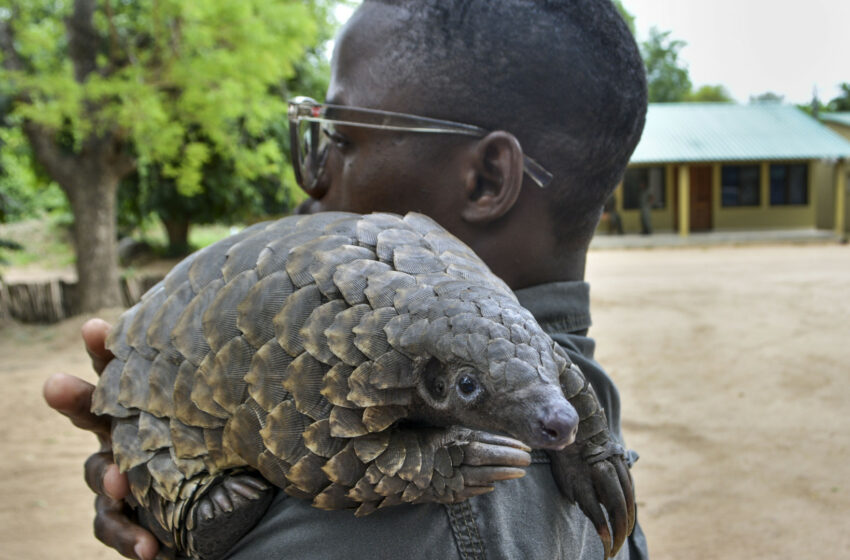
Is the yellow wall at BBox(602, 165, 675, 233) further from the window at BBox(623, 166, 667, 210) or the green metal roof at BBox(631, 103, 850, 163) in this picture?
the green metal roof at BBox(631, 103, 850, 163)

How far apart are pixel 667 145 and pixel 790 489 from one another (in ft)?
65.1

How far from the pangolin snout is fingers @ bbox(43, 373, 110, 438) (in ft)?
3.14

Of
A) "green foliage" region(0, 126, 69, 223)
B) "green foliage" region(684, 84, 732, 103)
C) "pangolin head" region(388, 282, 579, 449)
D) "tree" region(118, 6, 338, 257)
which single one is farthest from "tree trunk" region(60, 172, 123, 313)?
"green foliage" region(684, 84, 732, 103)

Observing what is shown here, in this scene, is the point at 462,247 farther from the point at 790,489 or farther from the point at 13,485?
the point at 13,485

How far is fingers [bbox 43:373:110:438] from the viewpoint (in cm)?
148

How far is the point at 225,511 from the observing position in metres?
1.16

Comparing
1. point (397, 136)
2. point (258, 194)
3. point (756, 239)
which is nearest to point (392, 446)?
point (397, 136)

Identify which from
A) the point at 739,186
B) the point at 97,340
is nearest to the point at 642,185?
the point at 739,186

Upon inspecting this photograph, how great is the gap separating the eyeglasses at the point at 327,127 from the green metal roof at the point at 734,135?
2188 centimetres

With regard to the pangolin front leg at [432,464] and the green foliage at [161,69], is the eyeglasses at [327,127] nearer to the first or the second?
the pangolin front leg at [432,464]

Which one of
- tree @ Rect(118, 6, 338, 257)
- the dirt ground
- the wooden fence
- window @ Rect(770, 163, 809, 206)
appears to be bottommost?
the dirt ground

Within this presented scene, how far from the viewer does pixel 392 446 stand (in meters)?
1.03

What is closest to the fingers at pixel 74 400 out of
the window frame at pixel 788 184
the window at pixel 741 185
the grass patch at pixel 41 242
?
the grass patch at pixel 41 242

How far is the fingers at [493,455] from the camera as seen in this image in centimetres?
101
